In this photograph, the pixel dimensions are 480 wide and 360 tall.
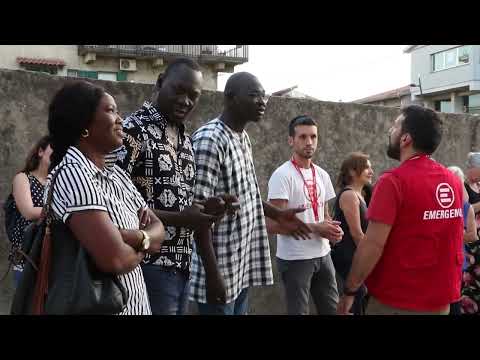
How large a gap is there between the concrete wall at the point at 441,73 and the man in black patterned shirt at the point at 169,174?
32.7 m

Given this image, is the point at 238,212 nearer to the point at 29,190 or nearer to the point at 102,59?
the point at 29,190

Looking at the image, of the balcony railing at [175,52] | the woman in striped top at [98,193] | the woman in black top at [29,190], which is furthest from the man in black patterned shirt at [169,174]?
the balcony railing at [175,52]

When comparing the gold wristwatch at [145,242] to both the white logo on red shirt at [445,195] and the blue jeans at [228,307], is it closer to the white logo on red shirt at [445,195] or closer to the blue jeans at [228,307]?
the blue jeans at [228,307]

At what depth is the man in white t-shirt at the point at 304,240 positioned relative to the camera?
4.20 m

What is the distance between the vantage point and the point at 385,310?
2.81 meters


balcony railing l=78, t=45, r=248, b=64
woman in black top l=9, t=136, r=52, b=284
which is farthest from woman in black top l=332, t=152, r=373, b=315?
balcony railing l=78, t=45, r=248, b=64

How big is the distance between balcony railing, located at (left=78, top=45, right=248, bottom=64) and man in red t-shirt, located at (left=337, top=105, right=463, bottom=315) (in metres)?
20.0

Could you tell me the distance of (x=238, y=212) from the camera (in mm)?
2936

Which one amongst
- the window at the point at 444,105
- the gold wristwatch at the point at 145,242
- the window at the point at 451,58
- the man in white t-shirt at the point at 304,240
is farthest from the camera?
the window at the point at 444,105

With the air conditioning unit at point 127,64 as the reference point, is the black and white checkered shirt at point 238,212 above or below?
below

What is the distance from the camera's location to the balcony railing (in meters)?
23.3

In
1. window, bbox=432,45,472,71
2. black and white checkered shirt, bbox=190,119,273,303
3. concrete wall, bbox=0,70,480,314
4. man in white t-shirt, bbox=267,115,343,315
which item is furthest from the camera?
window, bbox=432,45,472,71

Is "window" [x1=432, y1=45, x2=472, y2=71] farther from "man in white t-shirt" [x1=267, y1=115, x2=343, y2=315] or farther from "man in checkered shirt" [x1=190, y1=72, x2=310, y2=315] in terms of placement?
"man in checkered shirt" [x1=190, y1=72, x2=310, y2=315]
